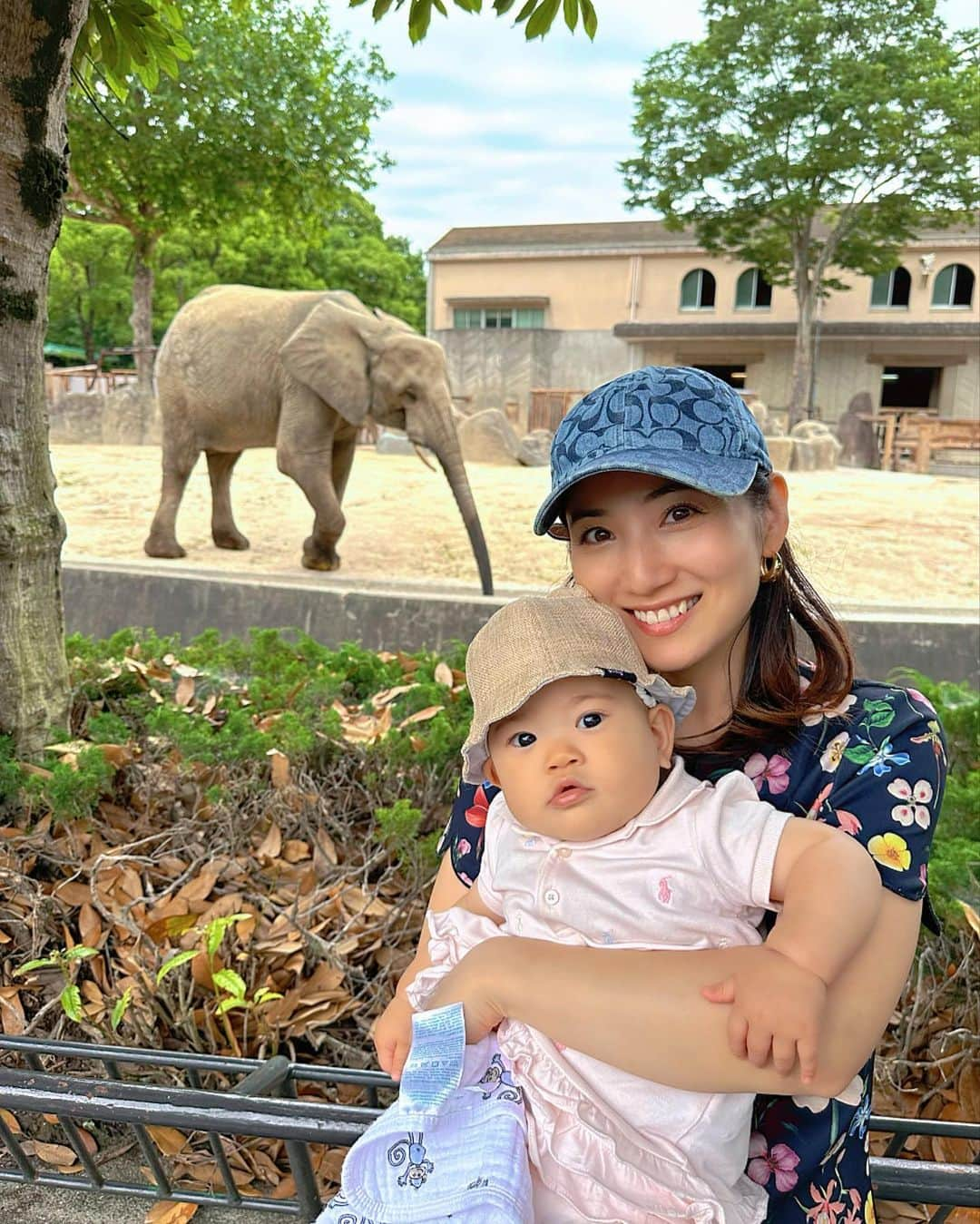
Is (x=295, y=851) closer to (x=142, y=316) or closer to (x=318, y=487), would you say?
(x=318, y=487)

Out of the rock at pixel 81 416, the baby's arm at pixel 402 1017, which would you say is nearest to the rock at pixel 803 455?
the rock at pixel 81 416

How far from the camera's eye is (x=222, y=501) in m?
8.62

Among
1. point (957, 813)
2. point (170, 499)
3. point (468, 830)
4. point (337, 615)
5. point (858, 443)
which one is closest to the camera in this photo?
point (468, 830)

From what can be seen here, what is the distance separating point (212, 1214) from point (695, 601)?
59.5 inches

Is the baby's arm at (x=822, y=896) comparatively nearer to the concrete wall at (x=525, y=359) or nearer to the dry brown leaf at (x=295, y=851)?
the dry brown leaf at (x=295, y=851)

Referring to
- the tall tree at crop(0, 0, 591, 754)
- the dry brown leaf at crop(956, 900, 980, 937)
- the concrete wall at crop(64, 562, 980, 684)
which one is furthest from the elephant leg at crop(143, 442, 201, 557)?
the dry brown leaf at crop(956, 900, 980, 937)

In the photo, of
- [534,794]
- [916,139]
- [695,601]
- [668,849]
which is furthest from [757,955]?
[916,139]

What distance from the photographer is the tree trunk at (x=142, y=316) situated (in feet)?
63.4

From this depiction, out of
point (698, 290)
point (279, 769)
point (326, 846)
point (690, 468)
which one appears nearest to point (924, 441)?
point (698, 290)

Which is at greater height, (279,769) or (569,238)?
(569,238)

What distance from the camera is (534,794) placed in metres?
1.26

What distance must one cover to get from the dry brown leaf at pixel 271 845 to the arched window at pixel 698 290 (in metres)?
29.0

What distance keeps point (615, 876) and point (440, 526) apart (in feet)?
29.9

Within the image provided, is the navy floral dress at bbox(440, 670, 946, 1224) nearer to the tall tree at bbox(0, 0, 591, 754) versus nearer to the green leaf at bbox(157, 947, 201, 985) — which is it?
the green leaf at bbox(157, 947, 201, 985)
